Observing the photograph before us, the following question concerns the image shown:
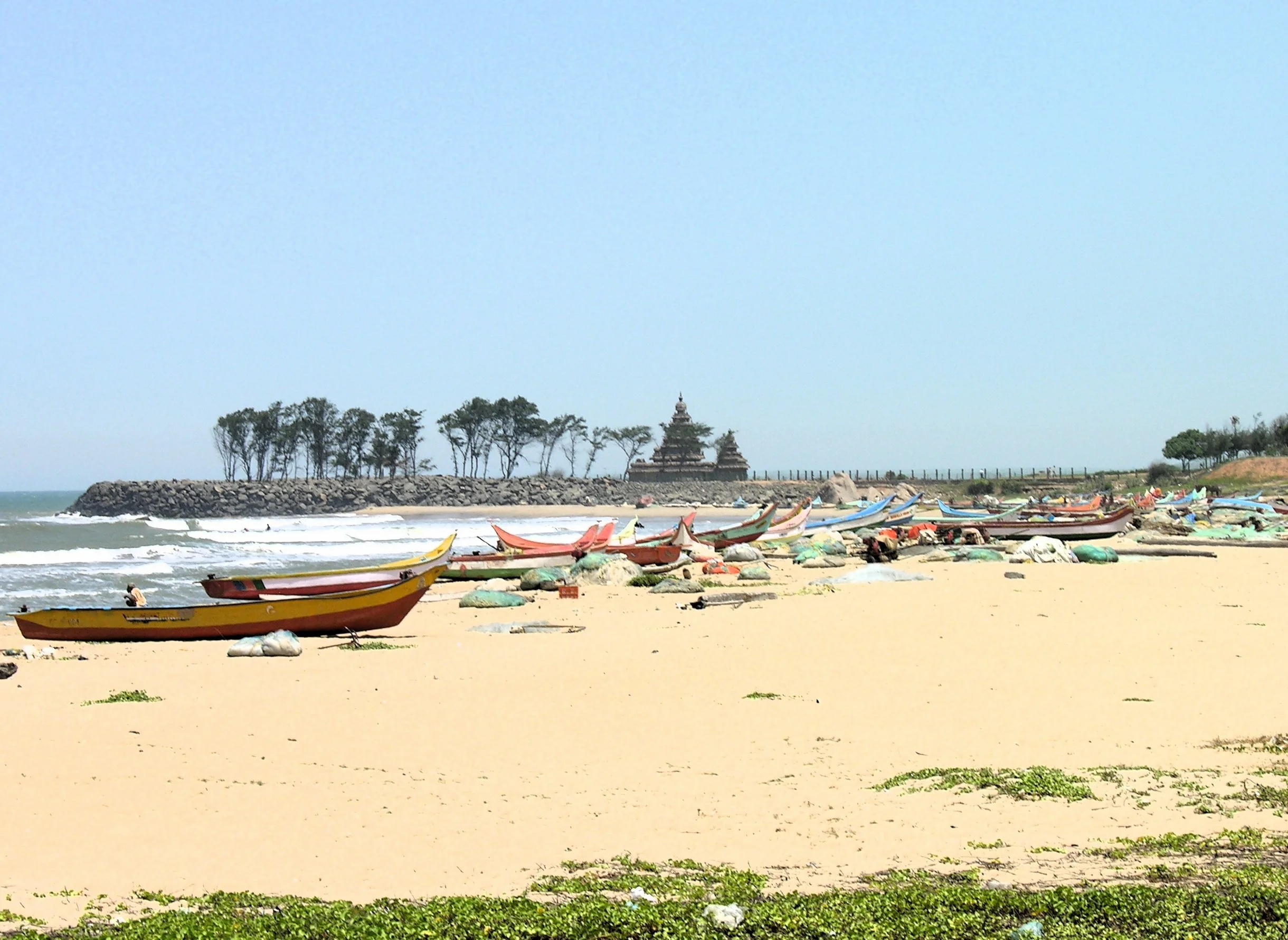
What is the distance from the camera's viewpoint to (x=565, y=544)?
106 ft

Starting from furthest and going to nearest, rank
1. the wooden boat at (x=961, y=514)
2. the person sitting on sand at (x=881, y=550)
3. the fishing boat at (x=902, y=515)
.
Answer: the wooden boat at (x=961, y=514) < the fishing boat at (x=902, y=515) < the person sitting on sand at (x=881, y=550)

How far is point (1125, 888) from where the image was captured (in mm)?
5023

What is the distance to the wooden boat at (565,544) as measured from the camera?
2911cm

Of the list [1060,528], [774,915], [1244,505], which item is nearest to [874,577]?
[1060,528]

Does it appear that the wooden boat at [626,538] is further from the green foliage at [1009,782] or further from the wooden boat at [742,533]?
the green foliage at [1009,782]

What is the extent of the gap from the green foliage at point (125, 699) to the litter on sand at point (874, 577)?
12.9 m

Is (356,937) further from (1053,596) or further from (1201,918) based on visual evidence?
(1053,596)

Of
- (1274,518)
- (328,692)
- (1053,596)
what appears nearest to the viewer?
(328,692)

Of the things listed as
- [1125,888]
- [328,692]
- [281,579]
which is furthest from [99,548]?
[1125,888]

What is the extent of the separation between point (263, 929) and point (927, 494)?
298ft

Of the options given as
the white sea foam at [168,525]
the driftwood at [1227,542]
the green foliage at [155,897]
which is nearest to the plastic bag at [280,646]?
the green foliage at [155,897]

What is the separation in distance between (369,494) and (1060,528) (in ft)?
259

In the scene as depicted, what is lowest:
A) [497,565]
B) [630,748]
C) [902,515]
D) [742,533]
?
[630,748]

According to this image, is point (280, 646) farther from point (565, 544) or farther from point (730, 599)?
point (565, 544)
